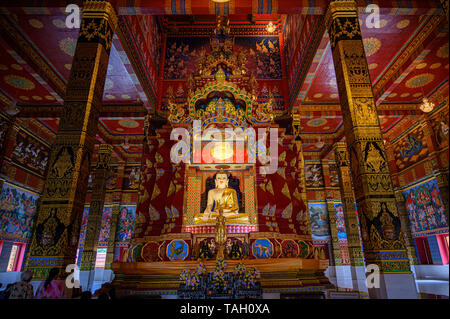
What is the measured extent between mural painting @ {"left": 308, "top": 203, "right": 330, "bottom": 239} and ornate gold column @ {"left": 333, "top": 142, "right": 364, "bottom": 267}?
2945 mm

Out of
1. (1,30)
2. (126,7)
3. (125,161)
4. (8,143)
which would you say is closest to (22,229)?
(8,143)

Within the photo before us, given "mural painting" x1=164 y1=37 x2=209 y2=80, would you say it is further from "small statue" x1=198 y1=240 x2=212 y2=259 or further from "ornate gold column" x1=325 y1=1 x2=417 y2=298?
"small statue" x1=198 y1=240 x2=212 y2=259

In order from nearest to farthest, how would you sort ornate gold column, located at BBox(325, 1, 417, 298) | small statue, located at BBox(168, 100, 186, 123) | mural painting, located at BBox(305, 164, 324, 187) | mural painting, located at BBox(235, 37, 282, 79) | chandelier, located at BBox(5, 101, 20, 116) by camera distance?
ornate gold column, located at BBox(325, 1, 417, 298) < chandelier, located at BBox(5, 101, 20, 116) < small statue, located at BBox(168, 100, 186, 123) < mural painting, located at BBox(235, 37, 282, 79) < mural painting, located at BBox(305, 164, 324, 187)

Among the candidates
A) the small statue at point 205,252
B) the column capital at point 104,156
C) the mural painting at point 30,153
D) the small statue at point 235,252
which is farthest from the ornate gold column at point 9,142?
the small statue at point 235,252

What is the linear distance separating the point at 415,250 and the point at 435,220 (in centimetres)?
204

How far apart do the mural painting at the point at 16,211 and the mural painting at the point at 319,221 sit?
13.9 meters

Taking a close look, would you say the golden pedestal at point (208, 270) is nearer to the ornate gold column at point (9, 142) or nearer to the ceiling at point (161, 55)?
the ceiling at point (161, 55)

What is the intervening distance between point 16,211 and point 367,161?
518 inches

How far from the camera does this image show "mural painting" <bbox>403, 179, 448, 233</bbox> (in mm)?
10609

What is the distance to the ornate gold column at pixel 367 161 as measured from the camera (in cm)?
396

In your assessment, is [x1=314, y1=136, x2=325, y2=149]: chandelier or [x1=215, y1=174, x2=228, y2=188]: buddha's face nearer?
[x1=215, y1=174, x2=228, y2=188]: buddha's face

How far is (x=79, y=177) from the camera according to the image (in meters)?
4.41

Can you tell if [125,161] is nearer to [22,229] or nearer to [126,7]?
[22,229]

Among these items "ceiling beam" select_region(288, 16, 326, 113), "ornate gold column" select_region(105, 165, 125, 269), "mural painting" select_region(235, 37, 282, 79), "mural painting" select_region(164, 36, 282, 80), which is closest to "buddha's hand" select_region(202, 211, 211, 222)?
"ceiling beam" select_region(288, 16, 326, 113)
